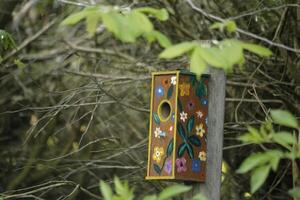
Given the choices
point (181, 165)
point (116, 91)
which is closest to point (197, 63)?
point (181, 165)

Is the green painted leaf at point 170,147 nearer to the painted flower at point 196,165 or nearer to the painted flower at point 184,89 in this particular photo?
the painted flower at point 196,165

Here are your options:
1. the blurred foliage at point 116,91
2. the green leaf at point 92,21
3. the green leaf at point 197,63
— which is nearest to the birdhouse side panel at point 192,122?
the blurred foliage at point 116,91

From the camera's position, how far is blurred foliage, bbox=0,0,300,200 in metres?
5.70

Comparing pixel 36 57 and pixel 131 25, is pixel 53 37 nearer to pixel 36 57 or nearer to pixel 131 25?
pixel 36 57

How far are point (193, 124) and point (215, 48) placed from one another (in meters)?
1.88

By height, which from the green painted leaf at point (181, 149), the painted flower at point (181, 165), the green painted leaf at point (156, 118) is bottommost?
the painted flower at point (181, 165)

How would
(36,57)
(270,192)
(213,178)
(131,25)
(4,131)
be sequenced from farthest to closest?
1. (4,131)
2. (36,57)
3. (270,192)
4. (213,178)
5. (131,25)

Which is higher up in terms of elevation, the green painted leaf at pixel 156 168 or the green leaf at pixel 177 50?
the green leaf at pixel 177 50

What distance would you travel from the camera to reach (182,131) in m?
4.16

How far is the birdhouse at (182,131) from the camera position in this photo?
4117 millimetres

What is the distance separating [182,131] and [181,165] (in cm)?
→ 17

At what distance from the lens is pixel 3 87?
25.6ft

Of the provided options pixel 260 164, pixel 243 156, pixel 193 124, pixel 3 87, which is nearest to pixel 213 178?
pixel 193 124

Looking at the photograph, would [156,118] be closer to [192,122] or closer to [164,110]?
[164,110]
